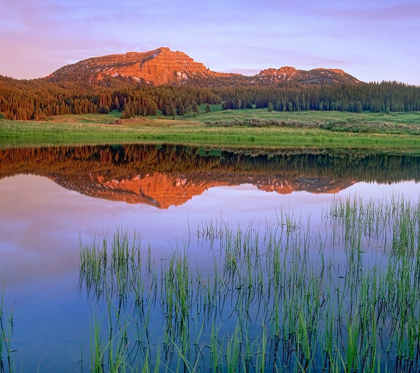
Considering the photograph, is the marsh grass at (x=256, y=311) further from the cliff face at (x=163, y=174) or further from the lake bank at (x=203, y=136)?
the lake bank at (x=203, y=136)

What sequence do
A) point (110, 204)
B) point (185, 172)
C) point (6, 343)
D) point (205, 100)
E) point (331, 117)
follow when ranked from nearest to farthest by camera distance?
1. point (6, 343)
2. point (110, 204)
3. point (185, 172)
4. point (331, 117)
5. point (205, 100)

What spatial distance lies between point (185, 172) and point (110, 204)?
971 centimetres

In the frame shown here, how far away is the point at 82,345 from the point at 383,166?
2835 cm

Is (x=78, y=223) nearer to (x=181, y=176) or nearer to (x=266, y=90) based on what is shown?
(x=181, y=176)

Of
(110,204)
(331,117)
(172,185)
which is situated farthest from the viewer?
(331,117)

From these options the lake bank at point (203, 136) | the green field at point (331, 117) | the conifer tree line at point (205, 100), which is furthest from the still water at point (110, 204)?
the conifer tree line at point (205, 100)

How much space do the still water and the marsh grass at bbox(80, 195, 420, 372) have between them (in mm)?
474

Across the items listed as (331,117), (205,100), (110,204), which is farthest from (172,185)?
(205,100)

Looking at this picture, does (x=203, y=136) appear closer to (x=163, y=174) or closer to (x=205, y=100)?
(x=163, y=174)

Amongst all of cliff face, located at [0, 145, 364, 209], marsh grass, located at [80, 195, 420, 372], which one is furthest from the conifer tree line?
marsh grass, located at [80, 195, 420, 372]

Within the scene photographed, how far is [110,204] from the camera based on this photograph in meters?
16.0

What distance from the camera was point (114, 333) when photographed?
629 centimetres

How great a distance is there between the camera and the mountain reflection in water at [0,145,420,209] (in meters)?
19.7

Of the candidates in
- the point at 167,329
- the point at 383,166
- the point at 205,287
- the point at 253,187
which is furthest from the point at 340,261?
the point at 383,166
